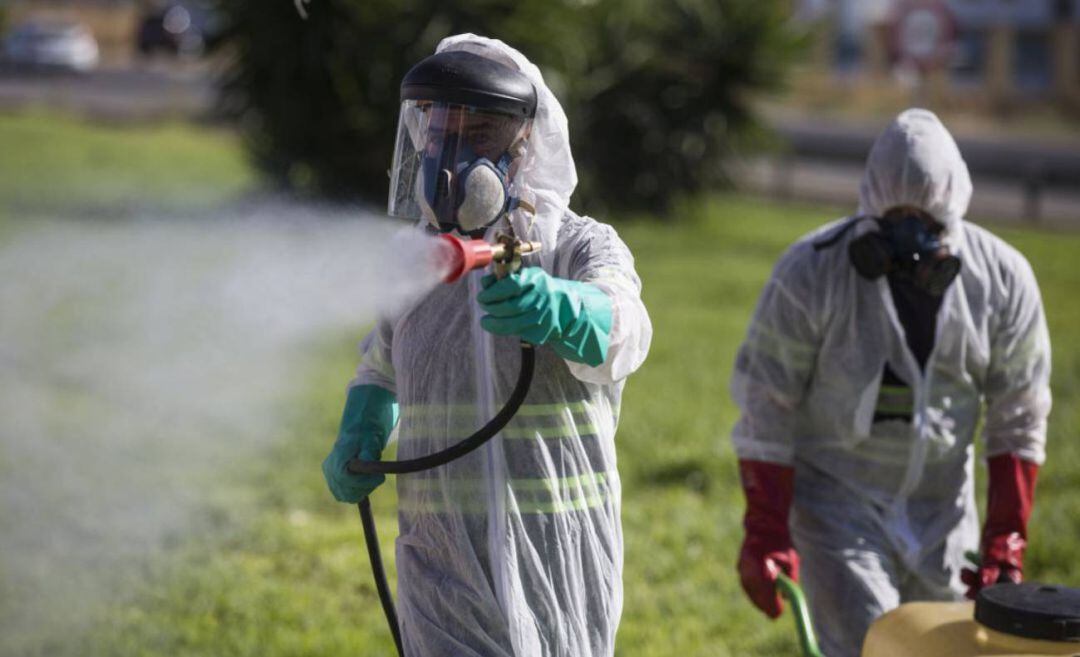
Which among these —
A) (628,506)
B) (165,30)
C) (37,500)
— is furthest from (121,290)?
(165,30)

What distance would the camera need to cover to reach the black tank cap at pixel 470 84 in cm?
258

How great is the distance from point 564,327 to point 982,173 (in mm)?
21322

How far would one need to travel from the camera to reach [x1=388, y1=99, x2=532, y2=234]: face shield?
2.53 meters

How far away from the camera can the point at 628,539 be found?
6.52 metres

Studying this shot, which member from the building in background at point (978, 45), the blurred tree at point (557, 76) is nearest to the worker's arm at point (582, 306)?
the blurred tree at point (557, 76)

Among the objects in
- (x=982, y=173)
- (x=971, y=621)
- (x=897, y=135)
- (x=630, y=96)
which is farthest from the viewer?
(x=982, y=173)

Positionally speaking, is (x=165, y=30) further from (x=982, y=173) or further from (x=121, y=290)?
(x=121, y=290)

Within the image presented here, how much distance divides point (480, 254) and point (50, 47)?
29.7 metres

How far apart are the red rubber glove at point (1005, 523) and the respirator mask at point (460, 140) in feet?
6.08

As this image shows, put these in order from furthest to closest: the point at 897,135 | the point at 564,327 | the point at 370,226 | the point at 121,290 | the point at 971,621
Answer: the point at 370,226, the point at 121,290, the point at 897,135, the point at 971,621, the point at 564,327

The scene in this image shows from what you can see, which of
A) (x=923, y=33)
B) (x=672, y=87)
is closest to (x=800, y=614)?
(x=672, y=87)

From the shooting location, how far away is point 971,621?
3111 mm

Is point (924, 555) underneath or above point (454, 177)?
underneath

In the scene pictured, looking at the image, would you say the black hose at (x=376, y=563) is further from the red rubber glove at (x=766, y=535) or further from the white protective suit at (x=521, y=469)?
the red rubber glove at (x=766, y=535)
